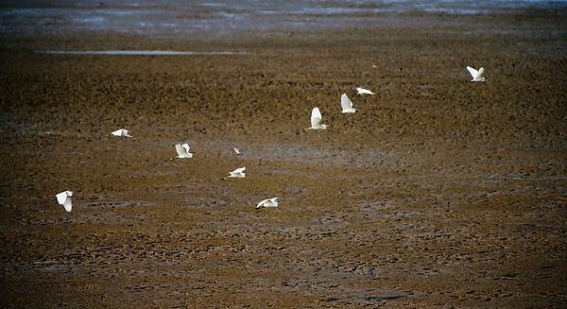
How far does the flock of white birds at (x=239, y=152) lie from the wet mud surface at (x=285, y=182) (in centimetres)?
8

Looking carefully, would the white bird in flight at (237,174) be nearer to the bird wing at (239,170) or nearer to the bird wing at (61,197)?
the bird wing at (239,170)

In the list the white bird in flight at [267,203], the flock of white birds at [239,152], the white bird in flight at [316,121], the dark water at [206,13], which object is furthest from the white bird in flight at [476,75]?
the white bird in flight at [267,203]

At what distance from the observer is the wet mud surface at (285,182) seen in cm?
559

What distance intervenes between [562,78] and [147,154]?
16.4 feet

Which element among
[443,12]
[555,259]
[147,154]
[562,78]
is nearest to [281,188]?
[147,154]

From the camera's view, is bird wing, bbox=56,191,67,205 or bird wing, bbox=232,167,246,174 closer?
bird wing, bbox=56,191,67,205

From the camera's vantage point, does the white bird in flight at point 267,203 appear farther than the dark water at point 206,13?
No

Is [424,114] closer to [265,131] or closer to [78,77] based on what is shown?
[265,131]

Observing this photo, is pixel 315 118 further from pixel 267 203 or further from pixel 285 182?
pixel 267 203

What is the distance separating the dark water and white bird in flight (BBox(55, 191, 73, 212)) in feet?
30.5

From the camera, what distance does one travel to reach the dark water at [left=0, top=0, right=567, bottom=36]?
17.2m

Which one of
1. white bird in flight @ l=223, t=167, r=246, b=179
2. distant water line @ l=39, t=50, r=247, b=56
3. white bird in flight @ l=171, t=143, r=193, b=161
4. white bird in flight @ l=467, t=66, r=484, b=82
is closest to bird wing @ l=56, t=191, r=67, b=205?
white bird in flight @ l=223, t=167, r=246, b=179

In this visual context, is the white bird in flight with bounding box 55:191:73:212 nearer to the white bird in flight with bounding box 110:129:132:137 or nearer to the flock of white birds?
the flock of white birds

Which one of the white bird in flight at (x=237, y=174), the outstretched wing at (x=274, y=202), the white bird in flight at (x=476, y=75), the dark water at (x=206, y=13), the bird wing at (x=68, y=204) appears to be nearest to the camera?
the bird wing at (x=68, y=204)
